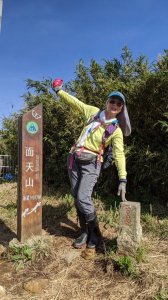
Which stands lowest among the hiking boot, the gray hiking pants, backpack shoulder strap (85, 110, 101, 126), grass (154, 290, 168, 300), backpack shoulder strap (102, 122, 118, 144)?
grass (154, 290, 168, 300)

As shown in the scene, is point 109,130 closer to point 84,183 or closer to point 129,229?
point 84,183

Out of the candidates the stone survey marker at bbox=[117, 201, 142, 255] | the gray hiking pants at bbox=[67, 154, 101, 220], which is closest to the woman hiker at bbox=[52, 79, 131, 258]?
the gray hiking pants at bbox=[67, 154, 101, 220]

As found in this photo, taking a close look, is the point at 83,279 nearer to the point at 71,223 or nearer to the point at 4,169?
the point at 71,223

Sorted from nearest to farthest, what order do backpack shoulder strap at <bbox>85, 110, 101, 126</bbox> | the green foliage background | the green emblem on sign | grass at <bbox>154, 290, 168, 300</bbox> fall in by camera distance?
grass at <bbox>154, 290, 168, 300</bbox> → backpack shoulder strap at <bbox>85, 110, 101, 126</bbox> → the green emblem on sign → the green foliage background

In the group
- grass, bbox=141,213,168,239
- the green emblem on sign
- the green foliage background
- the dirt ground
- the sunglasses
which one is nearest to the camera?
the dirt ground

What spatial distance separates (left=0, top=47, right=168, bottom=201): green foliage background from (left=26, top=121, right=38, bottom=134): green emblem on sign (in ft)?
5.95

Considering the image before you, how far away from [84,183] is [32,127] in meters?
1.09

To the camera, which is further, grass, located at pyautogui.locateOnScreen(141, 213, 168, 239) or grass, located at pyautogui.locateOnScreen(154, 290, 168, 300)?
grass, located at pyautogui.locateOnScreen(141, 213, 168, 239)

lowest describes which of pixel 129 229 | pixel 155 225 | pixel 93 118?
pixel 155 225

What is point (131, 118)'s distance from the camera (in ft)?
20.4

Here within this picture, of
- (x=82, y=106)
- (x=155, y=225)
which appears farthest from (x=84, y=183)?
(x=155, y=225)

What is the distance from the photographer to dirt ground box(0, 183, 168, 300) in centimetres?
359

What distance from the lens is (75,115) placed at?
705 cm

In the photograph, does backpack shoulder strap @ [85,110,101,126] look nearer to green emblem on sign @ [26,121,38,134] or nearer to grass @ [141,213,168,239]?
green emblem on sign @ [26,121,38,134]
